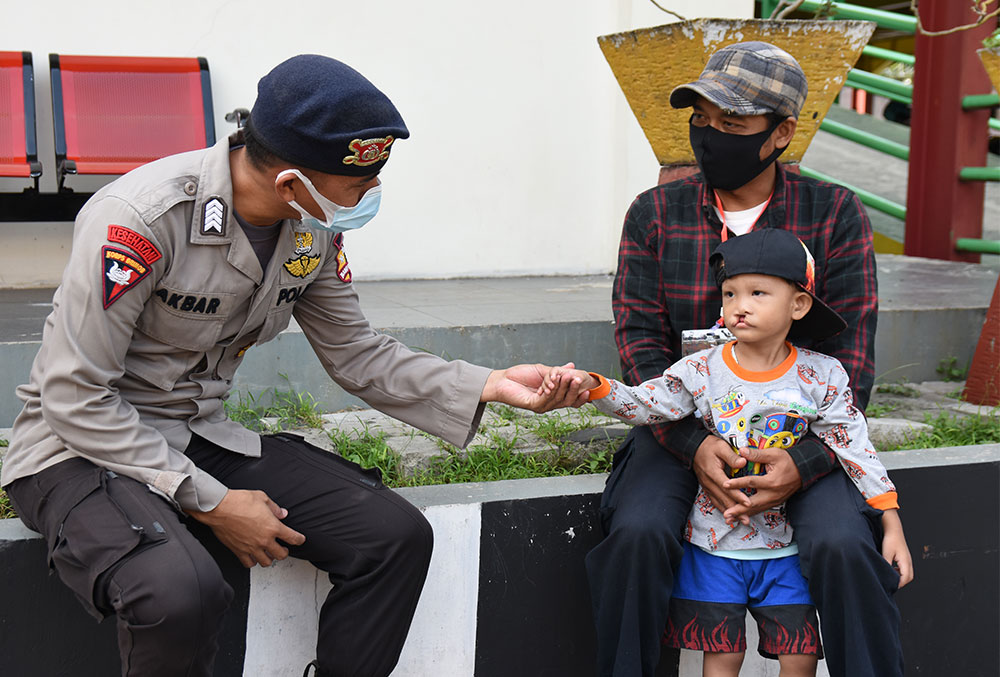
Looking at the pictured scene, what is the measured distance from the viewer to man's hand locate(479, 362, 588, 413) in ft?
7.50

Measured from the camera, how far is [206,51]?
5082mm

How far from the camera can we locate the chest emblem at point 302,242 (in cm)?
222

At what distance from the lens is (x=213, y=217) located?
205 cm

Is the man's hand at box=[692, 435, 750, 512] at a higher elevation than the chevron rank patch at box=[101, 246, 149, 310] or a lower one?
lower

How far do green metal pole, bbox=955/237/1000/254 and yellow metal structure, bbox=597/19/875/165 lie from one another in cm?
335

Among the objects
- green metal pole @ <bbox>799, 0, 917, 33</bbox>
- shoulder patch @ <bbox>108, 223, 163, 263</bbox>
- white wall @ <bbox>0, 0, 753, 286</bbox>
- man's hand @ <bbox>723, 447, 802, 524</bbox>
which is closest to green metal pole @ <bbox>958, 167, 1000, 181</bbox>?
green metal pole @ <bbox>799, 0, 917, 33</bbox>

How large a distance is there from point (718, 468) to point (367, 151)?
1.04 m

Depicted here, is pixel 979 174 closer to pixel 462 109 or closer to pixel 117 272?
pixel 462 109

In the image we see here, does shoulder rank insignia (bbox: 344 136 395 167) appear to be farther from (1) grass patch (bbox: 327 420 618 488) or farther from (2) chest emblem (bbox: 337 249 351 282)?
(1) grass patch (bbox: 327 420 618 488)

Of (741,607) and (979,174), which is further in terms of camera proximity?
(979,174)

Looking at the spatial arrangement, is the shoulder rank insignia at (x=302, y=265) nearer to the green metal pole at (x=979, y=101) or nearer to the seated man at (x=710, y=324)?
the seated man at (x=710, y=324)

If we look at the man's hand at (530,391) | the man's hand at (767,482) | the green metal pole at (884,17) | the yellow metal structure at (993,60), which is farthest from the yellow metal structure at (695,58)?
the green metal pole at (884,17)

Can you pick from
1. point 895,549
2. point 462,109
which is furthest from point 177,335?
point 462,109

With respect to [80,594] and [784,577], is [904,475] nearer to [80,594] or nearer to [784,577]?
[784,577]
